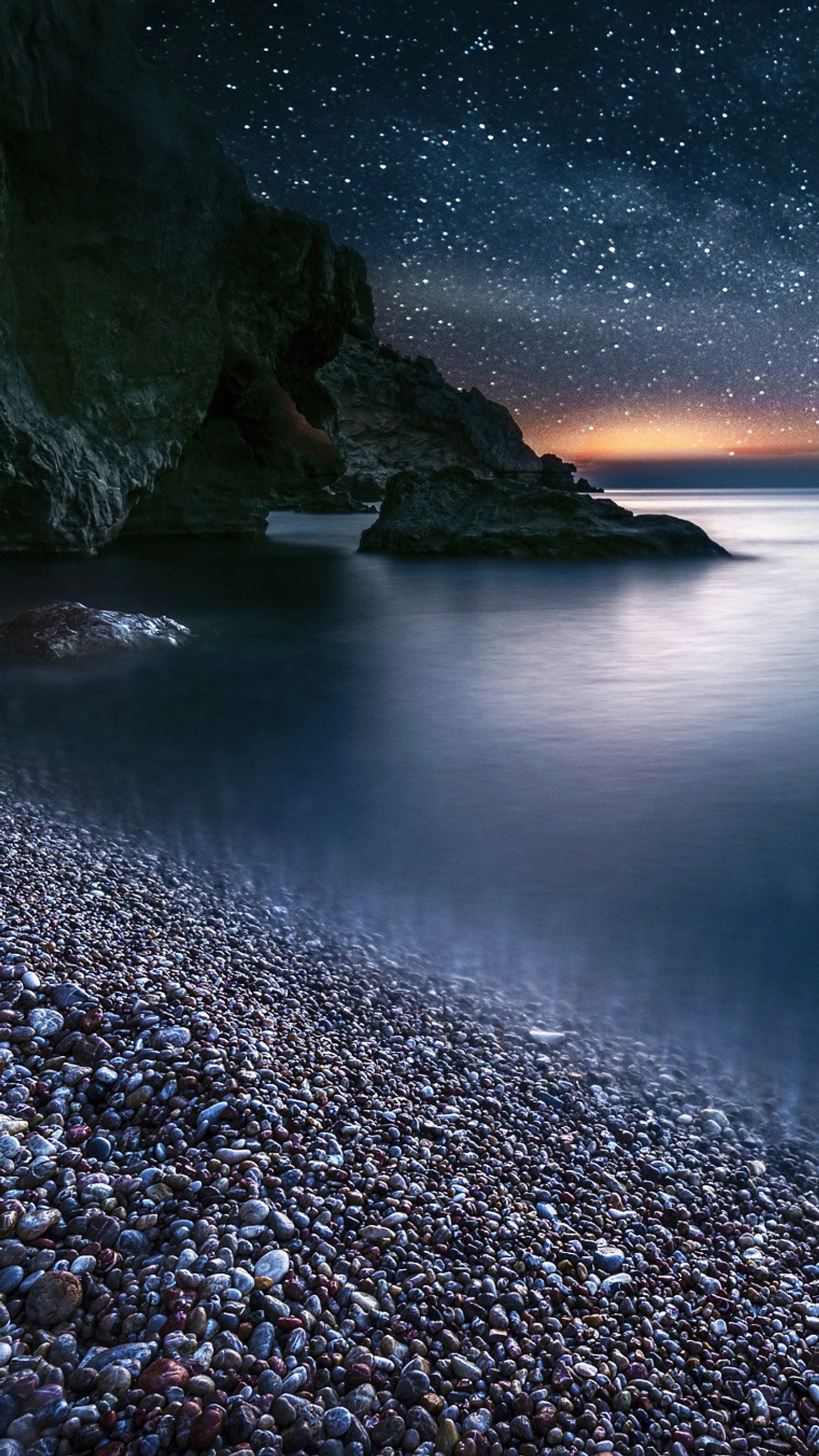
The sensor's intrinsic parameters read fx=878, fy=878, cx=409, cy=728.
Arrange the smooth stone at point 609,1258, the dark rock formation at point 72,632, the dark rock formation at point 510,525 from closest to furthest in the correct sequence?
the smooth stone at point 609,1258, the dark rock formation at point 72,632, the dark rock formation at point 510,525

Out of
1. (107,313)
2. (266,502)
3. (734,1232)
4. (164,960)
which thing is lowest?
(734,1232)

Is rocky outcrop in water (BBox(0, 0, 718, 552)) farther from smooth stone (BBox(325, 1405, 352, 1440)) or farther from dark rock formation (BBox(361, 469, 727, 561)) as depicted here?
smooth stone (BBox(325, 1405, 352, 1440))

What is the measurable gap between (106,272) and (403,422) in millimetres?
52969

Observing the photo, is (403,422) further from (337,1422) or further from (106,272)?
(337,1422)

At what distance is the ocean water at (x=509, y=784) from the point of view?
427 cm

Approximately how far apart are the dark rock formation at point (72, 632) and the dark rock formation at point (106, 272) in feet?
23.2

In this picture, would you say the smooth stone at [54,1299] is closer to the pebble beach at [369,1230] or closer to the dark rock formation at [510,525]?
the pebble beach at [369,1230]

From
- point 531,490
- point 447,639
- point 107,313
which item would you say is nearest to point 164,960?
point 447,639

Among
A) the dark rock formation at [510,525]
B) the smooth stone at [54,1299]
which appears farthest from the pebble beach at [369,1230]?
the dark rock formation at [510,525]

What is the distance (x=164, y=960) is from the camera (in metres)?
3.58

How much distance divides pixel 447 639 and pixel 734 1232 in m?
11.6

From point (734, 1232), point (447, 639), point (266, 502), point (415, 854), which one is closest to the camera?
point (734, 1232)

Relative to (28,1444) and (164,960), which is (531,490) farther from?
(28,1444)

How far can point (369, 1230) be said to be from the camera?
2.31m
